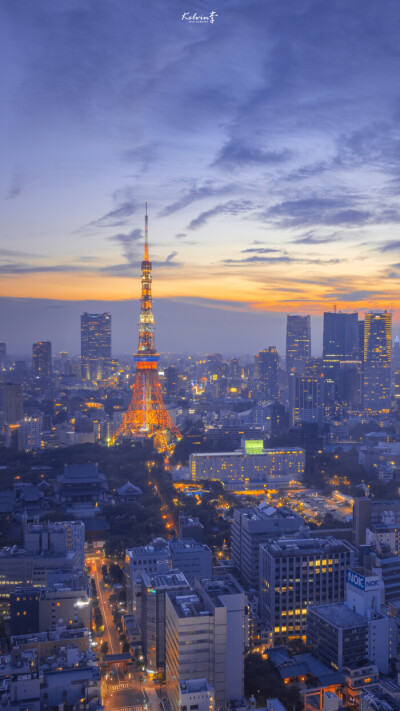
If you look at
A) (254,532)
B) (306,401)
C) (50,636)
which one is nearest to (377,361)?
(306,401)

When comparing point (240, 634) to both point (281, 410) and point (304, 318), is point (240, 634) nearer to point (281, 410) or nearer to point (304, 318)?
point (281, 410)

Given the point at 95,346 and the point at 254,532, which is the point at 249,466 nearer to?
the point at 254,532

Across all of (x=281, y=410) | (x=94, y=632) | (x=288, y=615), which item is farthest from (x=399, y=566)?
(x=281, y=410)

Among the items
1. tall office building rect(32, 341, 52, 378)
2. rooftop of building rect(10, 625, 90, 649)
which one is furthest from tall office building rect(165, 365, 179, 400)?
rooftop of building rect(10, 625, 90, 649)

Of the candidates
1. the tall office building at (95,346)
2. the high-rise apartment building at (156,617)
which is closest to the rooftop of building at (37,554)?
the high-rise apartment building at (156,617)

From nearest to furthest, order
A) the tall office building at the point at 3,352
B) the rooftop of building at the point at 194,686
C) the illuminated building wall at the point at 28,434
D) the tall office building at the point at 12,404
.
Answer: the rooftop of building at the point at 194,686 < the illuminated building wall at the point at 28,434 < the tall office building at the point at 12,404 < the tall office building at the point at 3,352

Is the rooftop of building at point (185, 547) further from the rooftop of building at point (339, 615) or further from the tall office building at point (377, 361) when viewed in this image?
the tall office building at point (377, 361)

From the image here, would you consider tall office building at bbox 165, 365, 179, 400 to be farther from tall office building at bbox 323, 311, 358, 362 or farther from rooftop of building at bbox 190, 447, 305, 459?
rooftop of building at bbox 190, 447, 305, 459
